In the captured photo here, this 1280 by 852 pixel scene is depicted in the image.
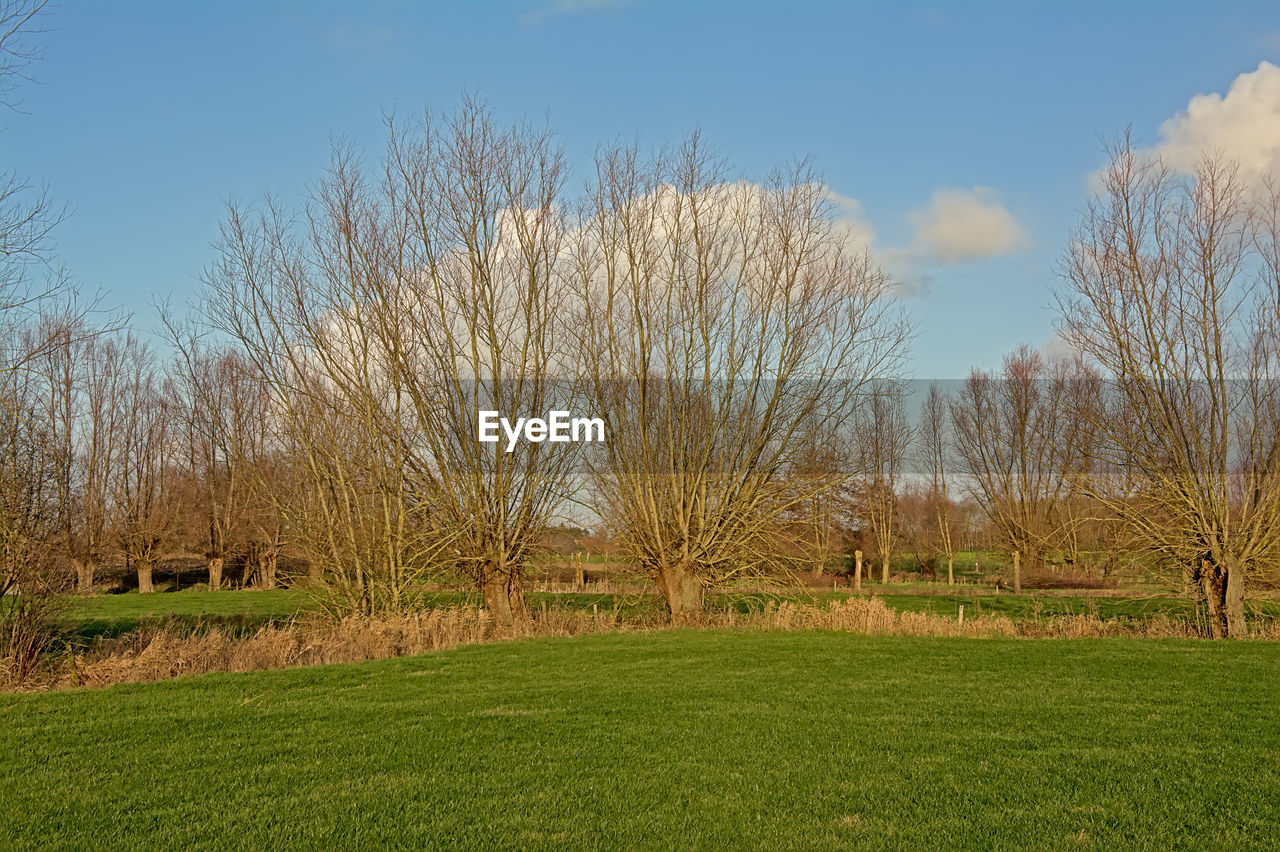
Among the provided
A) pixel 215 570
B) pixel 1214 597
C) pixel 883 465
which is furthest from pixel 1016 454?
pixel 215 570

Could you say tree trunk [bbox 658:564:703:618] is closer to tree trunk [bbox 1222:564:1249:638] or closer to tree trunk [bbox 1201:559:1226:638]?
tree trunk [bbox 1201:559:1226:638]

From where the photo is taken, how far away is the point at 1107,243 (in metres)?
17.5

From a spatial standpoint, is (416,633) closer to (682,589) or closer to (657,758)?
(682,589)

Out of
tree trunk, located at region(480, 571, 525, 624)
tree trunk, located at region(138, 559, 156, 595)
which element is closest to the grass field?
tree trunk, located at region(480, 571, 525, 624)

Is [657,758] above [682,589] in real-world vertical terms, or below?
below

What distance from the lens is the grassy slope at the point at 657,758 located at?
5.20 metres

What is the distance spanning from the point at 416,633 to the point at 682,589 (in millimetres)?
6256

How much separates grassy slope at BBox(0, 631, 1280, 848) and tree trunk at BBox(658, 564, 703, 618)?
267 inches

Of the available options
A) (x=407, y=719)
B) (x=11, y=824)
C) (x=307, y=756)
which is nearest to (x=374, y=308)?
(x=407, y=719)

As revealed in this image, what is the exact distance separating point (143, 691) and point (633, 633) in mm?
8718

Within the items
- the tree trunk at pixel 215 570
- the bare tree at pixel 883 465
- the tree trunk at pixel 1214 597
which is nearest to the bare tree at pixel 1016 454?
the bare tree at pixel 883 465

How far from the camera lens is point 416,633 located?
14.7 meters

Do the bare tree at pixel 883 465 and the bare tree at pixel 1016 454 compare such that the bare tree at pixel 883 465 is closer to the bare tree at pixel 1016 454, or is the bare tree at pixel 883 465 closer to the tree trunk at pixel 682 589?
the bare tree at pixel 1016 454

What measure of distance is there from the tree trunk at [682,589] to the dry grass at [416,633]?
1.31 feet
